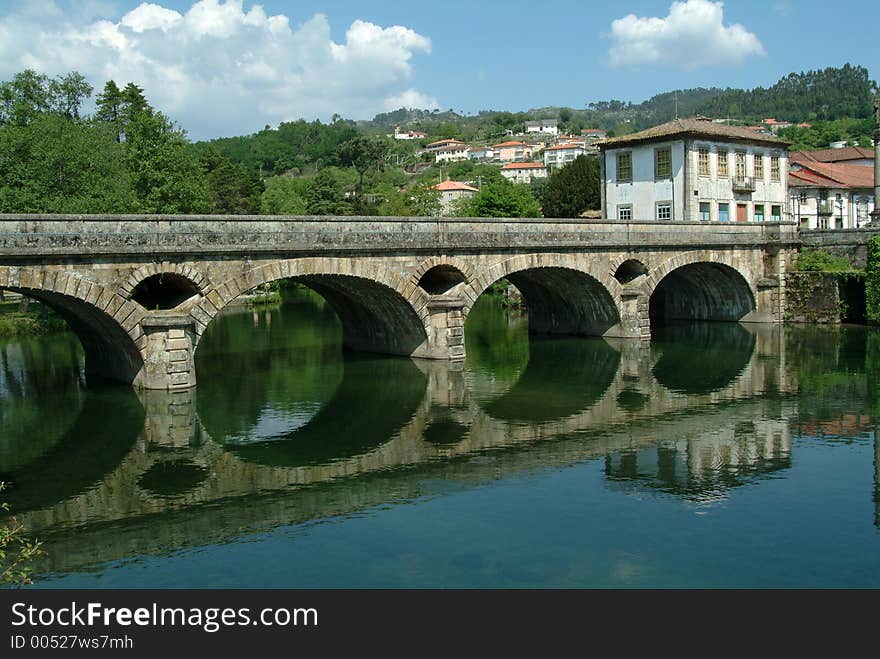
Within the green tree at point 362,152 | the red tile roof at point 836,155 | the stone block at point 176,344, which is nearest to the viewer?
the stone block at point 176,344

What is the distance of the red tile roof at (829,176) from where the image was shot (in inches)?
2591

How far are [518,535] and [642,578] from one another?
273cm

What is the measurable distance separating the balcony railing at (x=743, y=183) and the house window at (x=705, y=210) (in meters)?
2.24

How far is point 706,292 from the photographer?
49.5m

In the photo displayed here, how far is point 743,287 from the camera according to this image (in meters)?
47.7

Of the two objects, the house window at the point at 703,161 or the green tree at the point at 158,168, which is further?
the green tree at the point at 158,168

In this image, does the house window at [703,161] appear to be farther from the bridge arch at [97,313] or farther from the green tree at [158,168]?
the bridge arch at [97,313]

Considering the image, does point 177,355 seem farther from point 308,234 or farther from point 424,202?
point 424,202

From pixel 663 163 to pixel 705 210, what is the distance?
3422mm

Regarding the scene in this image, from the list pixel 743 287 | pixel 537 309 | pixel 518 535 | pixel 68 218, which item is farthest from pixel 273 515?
pixel 743 287

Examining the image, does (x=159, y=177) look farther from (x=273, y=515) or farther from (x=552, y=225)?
(x=273, y=515)

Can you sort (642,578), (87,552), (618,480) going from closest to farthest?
(642,578) → (87,552) → (618,480)

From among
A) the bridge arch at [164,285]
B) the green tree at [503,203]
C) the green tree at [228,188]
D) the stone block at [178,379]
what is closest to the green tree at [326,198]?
the green tree at [228,188]

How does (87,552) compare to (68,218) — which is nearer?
(87,552)
